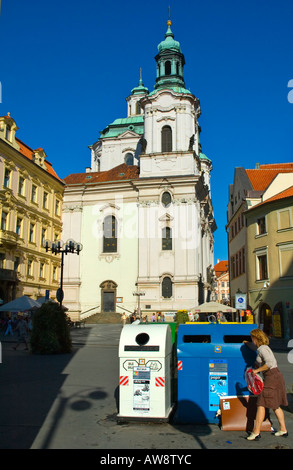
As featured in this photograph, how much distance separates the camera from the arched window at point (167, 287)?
Answer: 44531 millimetres

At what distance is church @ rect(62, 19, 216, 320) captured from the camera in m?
44.9

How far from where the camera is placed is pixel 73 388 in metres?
10.2

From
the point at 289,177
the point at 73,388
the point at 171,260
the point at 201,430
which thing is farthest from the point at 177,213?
the point at 201,430

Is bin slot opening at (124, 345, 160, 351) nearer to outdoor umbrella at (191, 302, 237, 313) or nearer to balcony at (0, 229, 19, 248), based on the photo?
outdoor umbrella at (191, 302, 237, 313)

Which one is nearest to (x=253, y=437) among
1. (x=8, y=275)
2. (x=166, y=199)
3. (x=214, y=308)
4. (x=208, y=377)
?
(x=208, y=377)

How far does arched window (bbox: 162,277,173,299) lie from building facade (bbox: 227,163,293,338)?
1153 cm

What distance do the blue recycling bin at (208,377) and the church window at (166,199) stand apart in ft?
131

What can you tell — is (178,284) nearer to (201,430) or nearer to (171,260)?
(171,260)

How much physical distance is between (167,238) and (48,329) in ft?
97.8

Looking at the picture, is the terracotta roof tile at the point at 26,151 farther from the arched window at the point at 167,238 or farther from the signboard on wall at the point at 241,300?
the signboard on wall at the point at 241,300

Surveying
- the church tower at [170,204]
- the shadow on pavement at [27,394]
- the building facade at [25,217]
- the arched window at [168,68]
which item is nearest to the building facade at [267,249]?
the church tower at [170,204]

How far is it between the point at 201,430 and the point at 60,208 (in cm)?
4116

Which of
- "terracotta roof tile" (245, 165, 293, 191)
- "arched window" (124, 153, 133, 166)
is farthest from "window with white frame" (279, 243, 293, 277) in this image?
"arched window" (124, 153, 133, 166)

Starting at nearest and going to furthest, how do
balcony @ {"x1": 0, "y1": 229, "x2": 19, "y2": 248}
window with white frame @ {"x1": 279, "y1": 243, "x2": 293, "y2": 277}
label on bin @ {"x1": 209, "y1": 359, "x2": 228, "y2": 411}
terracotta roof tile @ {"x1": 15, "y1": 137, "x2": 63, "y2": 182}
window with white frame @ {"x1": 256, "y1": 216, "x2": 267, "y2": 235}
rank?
label on bin @ {"x1": 209, "y1": 359, "x2": 228, "y2": 411}, window with white frame @ {"x1": 279, "y1": 243, "x2": 293, "y2": 277}, window with white frame @ {"x1": 256, "y1": 216, "x2": 267, "y2": 235}, balcony @ {"x1": 0, "y1": 229, "x2": 19, "y2": 248}, terracotta roof tile @ {"x1": 15, "y1": 137, "x2": 63, "y2": 182}
